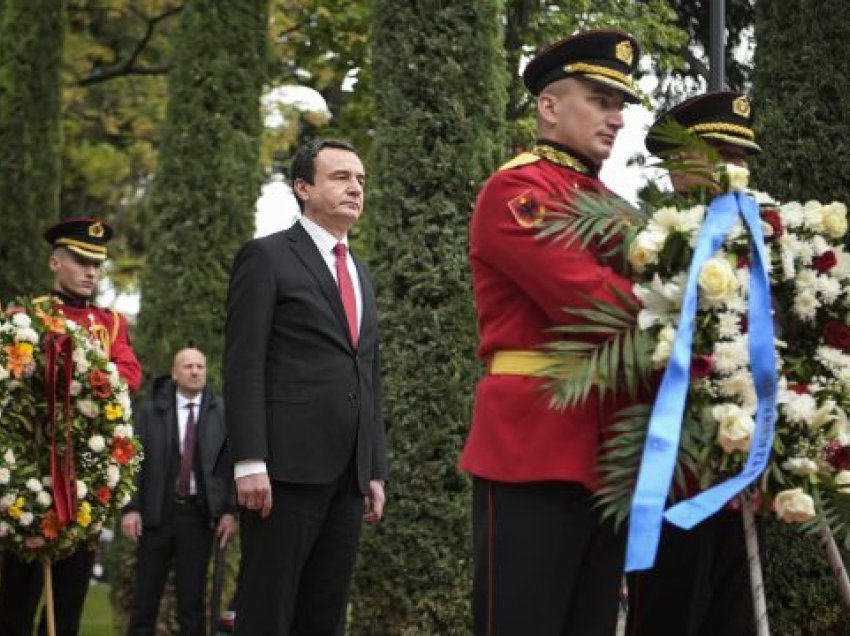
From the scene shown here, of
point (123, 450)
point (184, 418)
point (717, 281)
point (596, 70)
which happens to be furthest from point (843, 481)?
point (184, 418)

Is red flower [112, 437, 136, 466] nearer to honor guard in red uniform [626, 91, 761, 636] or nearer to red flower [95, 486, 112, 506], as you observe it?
red flower [95, 486, 112, 506]

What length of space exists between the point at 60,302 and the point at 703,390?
202 inches

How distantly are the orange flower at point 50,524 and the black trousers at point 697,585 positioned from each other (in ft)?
11.4

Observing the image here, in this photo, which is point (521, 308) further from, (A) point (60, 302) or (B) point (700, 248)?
(A) point (60, 302)

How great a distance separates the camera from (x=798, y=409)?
463 centimetres

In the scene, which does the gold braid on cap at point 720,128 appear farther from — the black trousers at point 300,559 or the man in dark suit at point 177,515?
the man in dark suit at point 177,515

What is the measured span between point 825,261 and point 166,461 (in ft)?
23.1

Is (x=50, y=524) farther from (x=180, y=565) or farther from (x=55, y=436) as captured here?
(x=180, y=565)

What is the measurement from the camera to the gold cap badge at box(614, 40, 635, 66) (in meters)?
5.10

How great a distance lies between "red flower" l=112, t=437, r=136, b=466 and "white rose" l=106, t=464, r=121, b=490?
54mm

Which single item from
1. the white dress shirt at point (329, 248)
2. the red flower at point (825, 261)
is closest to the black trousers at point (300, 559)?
the white dress shirt at point (329, 248)

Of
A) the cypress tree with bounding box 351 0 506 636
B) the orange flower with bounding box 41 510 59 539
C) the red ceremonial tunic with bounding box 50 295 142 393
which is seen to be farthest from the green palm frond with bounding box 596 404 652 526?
the cypress tree with bounding box 351 0 506 636

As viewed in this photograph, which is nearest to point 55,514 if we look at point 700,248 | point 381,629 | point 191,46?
point 381,629

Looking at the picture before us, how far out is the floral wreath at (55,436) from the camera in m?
8.09
